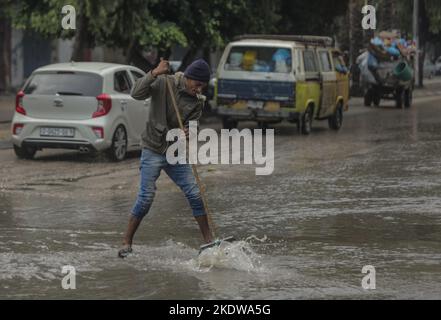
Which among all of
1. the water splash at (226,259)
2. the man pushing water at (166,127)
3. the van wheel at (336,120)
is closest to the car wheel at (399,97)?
the van wheel at (336,120)

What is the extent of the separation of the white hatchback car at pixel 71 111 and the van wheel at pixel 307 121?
689 cm

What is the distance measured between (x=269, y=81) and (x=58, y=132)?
7023mm

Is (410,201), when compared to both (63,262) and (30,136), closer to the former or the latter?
(63,262)

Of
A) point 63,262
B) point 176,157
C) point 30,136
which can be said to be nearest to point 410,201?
point 176,157

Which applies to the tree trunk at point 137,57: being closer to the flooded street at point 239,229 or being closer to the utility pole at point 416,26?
the flooded street at point 239,229

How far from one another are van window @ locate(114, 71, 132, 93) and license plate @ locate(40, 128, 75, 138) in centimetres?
109

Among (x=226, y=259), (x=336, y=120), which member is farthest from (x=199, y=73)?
(x=336, y=120)

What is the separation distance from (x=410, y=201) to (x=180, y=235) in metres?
3.62

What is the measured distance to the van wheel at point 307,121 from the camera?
2344 centimetres

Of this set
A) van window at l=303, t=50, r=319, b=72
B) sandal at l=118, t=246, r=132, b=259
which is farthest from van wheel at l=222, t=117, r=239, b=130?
sandal at l=118, t=246, r=132, b=259

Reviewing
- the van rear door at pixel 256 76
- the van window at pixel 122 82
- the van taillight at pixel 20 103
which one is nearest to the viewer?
the van taillight at pixel 20 103

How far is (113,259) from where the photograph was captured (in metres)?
9.19

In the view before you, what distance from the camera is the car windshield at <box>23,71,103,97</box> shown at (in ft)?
55.6

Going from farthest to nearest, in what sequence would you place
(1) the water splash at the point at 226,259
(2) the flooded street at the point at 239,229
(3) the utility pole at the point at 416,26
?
1. (3) the utility pole at the point at 416,26
2. (1) the water splash at the point at 226,259
3. (2) the flooded street at the point at 239,229
